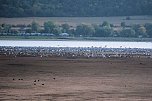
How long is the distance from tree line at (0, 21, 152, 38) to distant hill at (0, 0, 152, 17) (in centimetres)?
1518

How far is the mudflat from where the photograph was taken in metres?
34.0

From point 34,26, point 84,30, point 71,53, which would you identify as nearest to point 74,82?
point 71,53

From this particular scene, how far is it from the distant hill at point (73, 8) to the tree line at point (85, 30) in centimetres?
1518

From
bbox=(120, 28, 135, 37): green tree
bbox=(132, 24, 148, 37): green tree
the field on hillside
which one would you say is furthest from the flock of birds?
the field on hillside

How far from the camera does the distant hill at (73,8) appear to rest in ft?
491

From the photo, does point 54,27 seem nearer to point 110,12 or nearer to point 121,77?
point 110,12

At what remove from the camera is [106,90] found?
3662 cm

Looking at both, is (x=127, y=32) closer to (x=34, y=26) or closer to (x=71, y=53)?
(x=34, y=26)

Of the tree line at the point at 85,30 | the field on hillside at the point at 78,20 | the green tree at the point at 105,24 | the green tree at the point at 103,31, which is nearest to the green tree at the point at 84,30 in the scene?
the tree line at the point at 85,30

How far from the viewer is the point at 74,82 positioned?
4025 cm

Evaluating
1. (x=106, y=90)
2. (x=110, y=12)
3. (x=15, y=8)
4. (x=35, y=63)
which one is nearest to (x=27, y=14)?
(x=15, y=8)

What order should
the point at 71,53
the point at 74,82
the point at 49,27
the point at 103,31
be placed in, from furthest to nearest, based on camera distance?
the point at 49,27
the point at 103,31
the point at 71,53
the point at 74,82

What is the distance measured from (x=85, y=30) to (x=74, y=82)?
87.0 meters

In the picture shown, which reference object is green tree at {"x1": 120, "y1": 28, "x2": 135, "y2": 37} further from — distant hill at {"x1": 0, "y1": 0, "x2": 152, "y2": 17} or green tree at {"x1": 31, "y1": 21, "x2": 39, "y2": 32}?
distant hill at {"x1": 0, "y1": 0, "x2": 152, "y2": 17}
